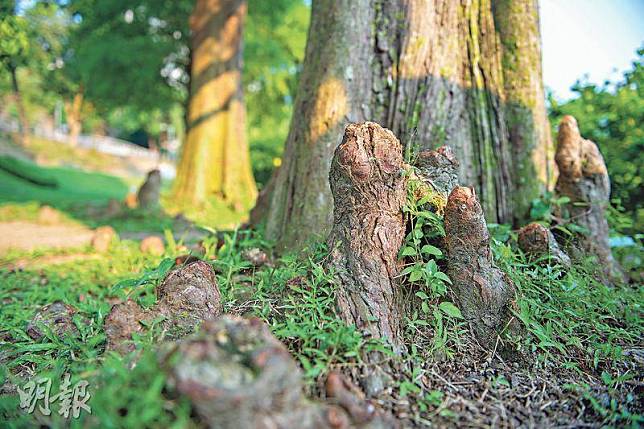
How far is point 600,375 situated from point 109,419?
1877mm

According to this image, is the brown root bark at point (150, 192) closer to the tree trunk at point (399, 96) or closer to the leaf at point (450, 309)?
the tree trunk at point (399, 96)

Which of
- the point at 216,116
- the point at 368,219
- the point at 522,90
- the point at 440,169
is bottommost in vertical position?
the point at 368,219

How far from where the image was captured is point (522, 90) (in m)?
3.52

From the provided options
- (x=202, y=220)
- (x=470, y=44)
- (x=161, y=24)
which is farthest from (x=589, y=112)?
(x=161, y=24)

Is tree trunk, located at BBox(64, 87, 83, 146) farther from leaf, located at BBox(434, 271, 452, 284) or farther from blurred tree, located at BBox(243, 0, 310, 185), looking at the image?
leaf, located at BBox(434, 271, 452, 284)

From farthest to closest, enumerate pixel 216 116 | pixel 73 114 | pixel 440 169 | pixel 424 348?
1. pixel 73 114
2. pixel 216 116
3. pixel 440 169
4. pixel 424 348

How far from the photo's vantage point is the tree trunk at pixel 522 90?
3.50 meters

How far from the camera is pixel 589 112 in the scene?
5109mm

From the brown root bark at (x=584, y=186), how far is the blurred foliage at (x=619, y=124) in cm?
140

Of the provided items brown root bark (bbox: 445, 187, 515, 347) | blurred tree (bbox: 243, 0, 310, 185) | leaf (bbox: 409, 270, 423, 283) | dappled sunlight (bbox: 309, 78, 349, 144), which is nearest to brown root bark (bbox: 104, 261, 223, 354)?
leaf (bbox: 409, 270, 423, 283)

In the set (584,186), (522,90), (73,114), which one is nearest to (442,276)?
(584,186)

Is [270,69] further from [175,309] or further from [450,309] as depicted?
[450,309]

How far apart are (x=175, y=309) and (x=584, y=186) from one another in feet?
9.27

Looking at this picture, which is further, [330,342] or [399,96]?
[399,96]
